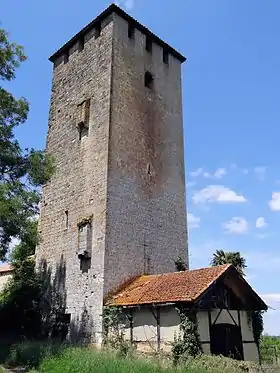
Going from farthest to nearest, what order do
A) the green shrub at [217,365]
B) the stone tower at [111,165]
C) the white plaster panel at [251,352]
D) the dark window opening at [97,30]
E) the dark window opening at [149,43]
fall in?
1. the dark window opening at [149,43]
2. the dark window opening at [97,30]
3. the stone tower at [111,165]
4. the white plaster panel at [251,352]
5. the green shrub at [217,365]

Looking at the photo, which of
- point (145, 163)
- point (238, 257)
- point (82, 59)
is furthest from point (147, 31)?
point (238, 257)

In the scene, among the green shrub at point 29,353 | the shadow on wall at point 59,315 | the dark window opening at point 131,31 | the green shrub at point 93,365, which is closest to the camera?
the green shrub at point 93,365

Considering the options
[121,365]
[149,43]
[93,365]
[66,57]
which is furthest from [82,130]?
[121,365]

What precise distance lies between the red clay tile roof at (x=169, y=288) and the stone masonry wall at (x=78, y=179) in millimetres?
1252

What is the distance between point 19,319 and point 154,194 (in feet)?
27.0

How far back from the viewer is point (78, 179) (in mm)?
18328

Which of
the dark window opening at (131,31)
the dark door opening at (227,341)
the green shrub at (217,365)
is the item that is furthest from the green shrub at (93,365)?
the dark window opening at (131,31)

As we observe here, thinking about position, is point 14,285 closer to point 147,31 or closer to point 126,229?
point 126,229

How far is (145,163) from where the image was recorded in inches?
735

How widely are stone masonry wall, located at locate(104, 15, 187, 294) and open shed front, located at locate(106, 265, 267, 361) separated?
6.47 ft

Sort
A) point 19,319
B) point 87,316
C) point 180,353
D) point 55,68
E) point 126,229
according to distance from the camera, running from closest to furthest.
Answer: point 180,353 < point 87,316 < point 126,229 < point 19,319 < point 55,68

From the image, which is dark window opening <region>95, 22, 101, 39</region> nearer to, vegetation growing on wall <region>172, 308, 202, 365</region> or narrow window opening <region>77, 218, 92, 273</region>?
narrow window opening <region>77, 218, 92, 273</region>

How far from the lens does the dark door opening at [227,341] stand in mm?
13242

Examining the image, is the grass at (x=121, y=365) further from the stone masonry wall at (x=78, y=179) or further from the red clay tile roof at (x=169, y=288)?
the stone masonry wall at (x=78, y=179)
